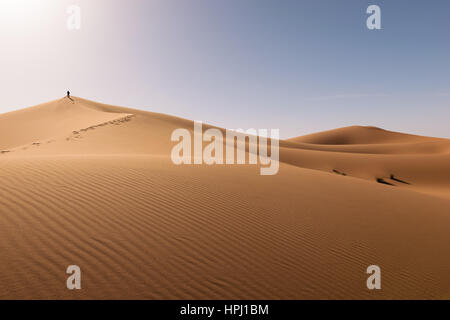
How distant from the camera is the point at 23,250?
123 inches

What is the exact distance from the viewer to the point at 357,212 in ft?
19.6

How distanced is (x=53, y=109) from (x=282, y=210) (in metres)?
37.2

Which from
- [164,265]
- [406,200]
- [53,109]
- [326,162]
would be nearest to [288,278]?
[164,265]

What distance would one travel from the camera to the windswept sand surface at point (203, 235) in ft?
9.90

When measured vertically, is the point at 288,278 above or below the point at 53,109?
below

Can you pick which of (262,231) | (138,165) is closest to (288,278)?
(262,231)

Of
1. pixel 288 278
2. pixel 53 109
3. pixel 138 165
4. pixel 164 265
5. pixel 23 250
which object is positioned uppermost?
pixel 53 109

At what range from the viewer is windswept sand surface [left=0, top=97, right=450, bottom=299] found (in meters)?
3.02

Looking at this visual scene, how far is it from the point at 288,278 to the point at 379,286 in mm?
1430

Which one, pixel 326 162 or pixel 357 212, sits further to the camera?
pixel 326 162

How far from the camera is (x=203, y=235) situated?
4.02 m

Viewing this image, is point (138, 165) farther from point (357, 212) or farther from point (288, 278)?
point (357, 212)
